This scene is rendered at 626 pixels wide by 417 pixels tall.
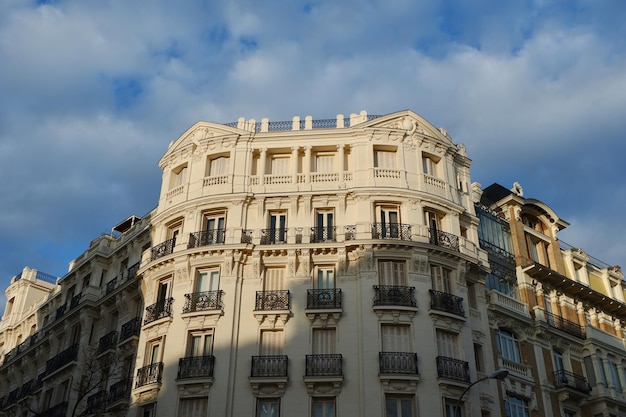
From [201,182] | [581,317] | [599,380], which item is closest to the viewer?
[201,182]

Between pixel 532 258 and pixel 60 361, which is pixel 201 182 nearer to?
pixel 60 361

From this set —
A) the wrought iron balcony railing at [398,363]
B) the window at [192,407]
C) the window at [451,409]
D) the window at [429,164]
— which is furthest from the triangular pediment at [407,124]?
the window at [192,407]

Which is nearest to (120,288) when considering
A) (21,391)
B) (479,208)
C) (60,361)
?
(60,361)

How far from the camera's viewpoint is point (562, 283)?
1640 inches

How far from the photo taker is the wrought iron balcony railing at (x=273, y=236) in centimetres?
3459

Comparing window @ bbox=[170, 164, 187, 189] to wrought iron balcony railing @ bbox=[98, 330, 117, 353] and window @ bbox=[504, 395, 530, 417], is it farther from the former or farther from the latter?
window @ bbox=[504, 395, 530, 417]

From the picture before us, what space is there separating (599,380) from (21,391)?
3535 centimetres

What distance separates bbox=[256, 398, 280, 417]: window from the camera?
30422 mm

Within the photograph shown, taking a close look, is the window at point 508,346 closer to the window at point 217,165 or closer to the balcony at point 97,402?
the window at point 217,165

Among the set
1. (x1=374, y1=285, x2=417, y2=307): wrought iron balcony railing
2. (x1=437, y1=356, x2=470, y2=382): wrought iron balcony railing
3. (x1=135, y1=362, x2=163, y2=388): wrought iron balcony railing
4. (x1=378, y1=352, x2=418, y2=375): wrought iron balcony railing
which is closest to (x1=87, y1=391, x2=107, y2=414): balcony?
(x1=135, y1=362, x2=163, y2=388): wrought iron balcony railing

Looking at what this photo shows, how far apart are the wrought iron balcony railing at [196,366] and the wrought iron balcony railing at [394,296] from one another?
781 centimetres

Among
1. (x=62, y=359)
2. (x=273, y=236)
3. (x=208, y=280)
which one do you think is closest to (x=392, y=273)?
(x=273, y=236)

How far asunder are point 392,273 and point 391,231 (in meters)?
2.11

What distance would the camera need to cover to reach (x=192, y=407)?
31.1m
